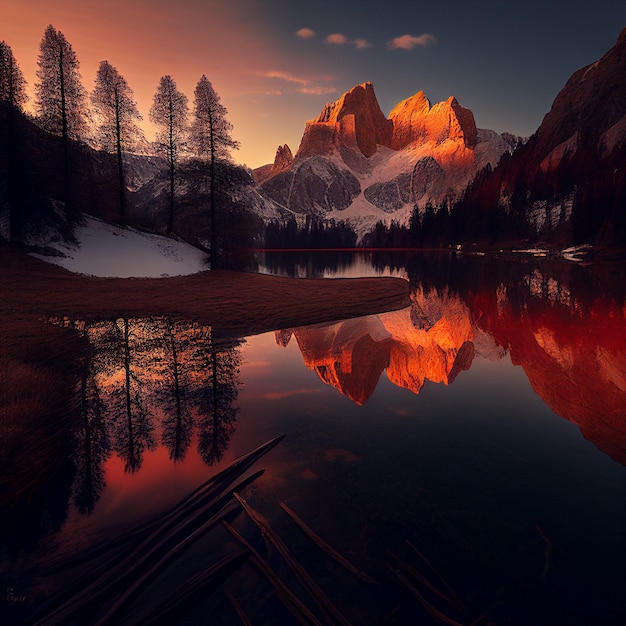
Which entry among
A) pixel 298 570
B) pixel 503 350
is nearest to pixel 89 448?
pixel 298 570

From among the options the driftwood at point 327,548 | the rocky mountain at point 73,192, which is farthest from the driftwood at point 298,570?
the rocky mountain at point 73,192

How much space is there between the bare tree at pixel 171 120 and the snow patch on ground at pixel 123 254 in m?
4.54

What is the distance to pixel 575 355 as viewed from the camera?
12094mm

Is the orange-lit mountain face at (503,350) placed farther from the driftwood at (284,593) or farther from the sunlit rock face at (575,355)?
the driftwood at (284,593)

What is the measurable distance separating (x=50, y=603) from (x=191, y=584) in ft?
4.33

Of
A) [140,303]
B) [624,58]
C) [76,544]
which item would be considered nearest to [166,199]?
[140,303]

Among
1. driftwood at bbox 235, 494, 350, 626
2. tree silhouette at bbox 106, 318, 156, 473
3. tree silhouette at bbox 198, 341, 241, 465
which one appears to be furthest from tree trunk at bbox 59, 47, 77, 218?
driftwood at bbox 235, 494, 350, 626

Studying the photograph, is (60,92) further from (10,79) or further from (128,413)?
(128,413)

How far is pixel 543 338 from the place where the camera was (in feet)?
47.3

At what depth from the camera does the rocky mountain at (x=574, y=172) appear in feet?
270

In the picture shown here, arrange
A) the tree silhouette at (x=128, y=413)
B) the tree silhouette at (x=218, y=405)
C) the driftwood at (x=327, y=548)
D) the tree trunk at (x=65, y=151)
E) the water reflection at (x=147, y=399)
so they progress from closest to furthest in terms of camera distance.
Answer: the driftwood at (x=327, y=548) → the water reflection at (x=147, y=399) → the tree silhouette at (x=128, y=413) → the tree silhouette at (x=218, y=405) → the tree trunk at (x=65, y=151)

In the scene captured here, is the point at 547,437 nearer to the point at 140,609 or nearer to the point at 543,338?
the point at 140,609

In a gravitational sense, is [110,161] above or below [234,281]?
above

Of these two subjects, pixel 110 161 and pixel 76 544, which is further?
pixel 110 161
